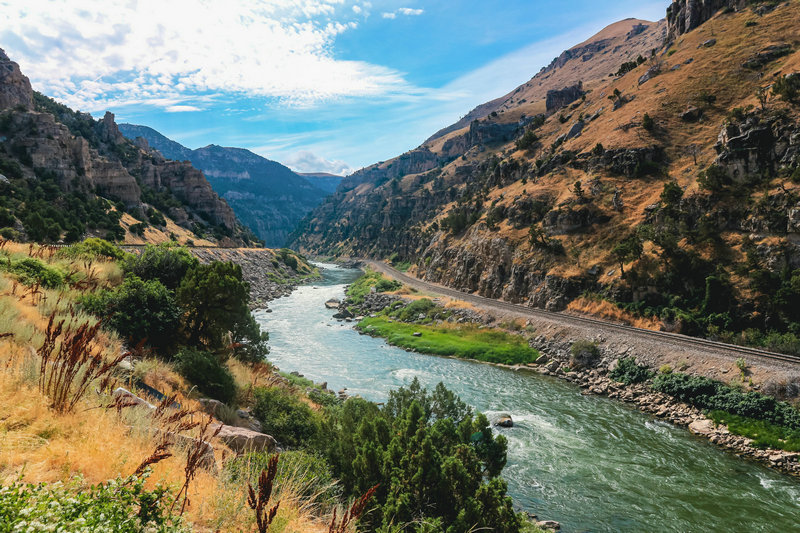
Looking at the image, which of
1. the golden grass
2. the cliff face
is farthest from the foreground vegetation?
the cliff face

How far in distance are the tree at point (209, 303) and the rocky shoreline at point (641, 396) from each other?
2716 centimetres

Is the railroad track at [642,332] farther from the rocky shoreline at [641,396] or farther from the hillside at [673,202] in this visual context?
the rocky shoreline at [641,396]

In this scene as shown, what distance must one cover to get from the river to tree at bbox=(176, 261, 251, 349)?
43.6ft

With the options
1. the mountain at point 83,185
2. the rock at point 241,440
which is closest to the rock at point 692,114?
the rock at point 241,440

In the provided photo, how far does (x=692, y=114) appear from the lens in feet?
186

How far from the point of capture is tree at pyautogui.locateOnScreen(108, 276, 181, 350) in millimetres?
14555

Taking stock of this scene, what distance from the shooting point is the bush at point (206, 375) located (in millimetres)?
13719

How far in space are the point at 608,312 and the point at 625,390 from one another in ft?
46.3

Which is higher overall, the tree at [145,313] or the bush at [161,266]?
the bush at [161,266]

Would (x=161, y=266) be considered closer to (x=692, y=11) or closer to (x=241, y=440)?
(x=241, y=440)

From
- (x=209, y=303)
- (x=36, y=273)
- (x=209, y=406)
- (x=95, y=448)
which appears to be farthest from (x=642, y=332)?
(x=36, y=273)

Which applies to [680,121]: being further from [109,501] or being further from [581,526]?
[109,501]

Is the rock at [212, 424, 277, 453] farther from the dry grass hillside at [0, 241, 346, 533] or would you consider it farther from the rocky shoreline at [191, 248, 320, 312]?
the rocky shoreline at [191, 248, 320, 312]

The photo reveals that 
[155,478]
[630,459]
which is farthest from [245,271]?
[155,478]
